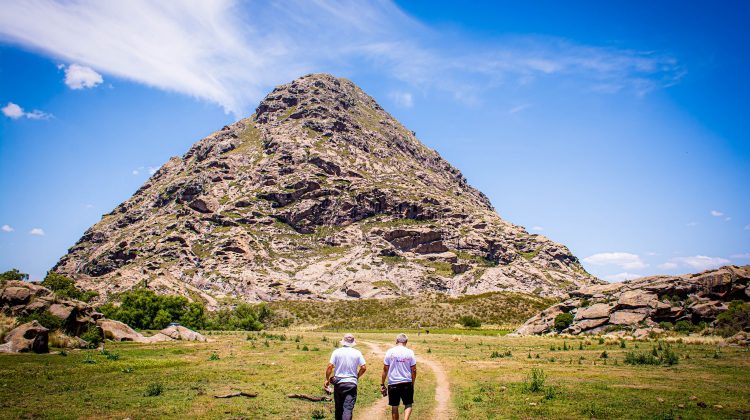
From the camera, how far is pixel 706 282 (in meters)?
60.3

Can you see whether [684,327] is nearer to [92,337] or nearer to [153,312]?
[92,337]

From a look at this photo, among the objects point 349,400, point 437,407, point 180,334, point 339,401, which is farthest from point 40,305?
point 349,400

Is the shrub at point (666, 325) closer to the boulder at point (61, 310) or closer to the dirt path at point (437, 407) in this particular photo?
the dirt path at point (437, 407)

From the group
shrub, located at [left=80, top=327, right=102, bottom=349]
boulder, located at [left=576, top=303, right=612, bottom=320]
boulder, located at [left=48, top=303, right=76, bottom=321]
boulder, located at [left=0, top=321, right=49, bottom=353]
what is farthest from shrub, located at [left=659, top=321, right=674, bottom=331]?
boulder, located at [left=48, top=303, right=76, bottom=321]

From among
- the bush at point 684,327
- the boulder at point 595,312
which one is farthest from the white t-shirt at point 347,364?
the boulder at point 595,312

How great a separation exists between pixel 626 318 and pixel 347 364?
58901 millimetres

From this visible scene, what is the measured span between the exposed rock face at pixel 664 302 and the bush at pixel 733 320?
138 inches

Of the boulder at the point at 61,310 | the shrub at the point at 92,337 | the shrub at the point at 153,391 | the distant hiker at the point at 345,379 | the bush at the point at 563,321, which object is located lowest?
the bush at the point at 563,321

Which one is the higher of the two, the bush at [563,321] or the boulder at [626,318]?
the boulder at [626,318]

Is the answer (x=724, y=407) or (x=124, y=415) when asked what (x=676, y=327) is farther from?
(x=124, y=415)

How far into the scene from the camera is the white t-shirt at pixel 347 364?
486 inches

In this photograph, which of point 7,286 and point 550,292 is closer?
point 7,286

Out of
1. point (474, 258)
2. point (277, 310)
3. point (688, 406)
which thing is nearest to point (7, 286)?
point (688, 406)

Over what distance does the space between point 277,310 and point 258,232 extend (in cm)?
8312
